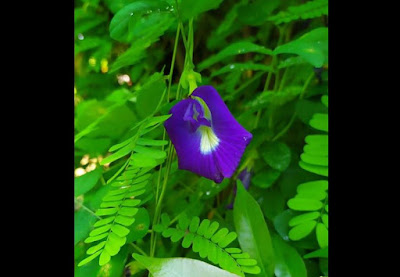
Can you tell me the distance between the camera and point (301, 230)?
0.60 metres

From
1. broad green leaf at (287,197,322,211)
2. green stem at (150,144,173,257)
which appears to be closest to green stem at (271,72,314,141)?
broad green leaf at (287,197,322,211)

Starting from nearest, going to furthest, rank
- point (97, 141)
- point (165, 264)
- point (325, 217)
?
point (165, 264) < point (325, 217) < point (97, 141)

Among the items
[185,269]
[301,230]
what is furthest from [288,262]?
[185,269]

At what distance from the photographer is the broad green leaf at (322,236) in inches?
22.8

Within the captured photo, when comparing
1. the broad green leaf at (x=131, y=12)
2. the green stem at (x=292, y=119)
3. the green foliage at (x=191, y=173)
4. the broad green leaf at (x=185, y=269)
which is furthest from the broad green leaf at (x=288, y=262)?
the broad green leaf at (x=131, y=12)

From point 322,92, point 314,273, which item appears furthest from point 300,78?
point 314,273

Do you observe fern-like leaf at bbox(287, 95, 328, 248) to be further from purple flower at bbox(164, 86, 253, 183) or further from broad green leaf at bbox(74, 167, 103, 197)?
broad green leaf at bbox(74, 167, 103, 197)

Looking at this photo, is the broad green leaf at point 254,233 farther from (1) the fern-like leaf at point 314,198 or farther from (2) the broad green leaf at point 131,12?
(2) the broad green leaf at point 131,12

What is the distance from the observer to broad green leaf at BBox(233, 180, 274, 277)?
536mm

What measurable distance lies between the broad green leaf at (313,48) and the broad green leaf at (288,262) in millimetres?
241

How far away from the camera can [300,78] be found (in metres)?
0.79

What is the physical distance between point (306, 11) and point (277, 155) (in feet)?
0.78

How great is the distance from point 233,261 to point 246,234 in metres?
0.05
